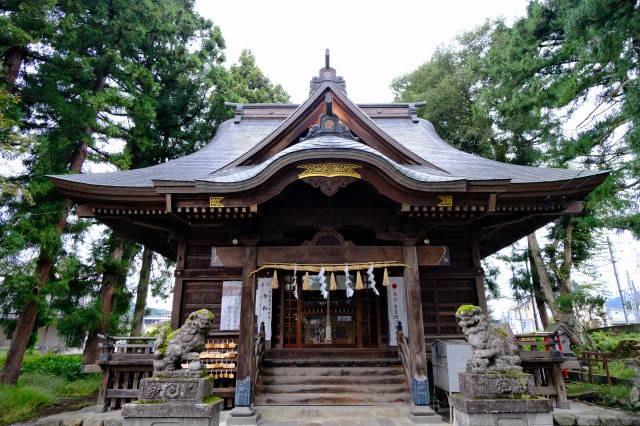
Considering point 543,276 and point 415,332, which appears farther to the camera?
point 543,276

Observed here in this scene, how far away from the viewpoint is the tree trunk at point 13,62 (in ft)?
30.8

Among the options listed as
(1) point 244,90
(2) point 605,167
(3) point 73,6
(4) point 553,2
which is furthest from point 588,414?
(1) point 244,90

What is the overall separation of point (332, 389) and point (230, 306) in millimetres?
2935

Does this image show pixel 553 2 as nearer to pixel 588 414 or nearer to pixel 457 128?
pixel 588 414

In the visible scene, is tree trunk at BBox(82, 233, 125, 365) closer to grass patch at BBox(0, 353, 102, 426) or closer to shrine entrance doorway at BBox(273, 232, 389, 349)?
grass patch at BBox(0, 353, 102, 426)

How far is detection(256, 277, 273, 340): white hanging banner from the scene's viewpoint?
8.66 m

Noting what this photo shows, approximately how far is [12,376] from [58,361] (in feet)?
17.5

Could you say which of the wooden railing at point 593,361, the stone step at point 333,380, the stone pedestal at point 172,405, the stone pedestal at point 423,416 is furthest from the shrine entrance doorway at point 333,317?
the wooden railing at point 593,361

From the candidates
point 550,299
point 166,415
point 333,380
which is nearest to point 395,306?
point 333,380

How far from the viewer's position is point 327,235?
6977 millimetres

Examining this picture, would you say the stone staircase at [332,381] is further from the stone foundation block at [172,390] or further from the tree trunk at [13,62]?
the tree trunk at [13,62]

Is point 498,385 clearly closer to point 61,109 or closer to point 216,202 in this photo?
point 216,202

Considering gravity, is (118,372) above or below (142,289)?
below

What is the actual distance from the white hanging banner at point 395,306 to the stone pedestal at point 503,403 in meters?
3.96
